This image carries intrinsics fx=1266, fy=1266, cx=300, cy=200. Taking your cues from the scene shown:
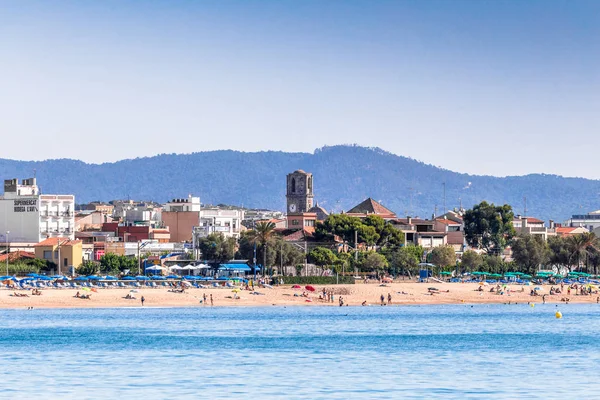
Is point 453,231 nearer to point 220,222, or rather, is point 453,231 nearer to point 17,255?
point 220,222

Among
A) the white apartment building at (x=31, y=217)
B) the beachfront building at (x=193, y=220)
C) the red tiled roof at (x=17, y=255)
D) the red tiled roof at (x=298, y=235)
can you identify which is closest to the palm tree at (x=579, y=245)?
the red tiled roof at (x=298, y=235)

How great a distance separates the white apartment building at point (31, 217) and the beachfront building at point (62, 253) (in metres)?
11.8

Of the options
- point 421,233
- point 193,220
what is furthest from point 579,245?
point 193,220

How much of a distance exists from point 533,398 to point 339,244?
108079 mm

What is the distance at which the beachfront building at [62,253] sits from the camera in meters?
138

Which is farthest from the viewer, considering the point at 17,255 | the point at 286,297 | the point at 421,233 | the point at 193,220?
the point at 193,220

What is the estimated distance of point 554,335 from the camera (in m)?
80.0

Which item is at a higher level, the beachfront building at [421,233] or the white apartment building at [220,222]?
the white apartment building at [220,222]

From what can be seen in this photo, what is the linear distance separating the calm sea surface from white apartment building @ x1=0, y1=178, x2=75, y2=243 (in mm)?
49217

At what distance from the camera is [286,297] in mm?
117188

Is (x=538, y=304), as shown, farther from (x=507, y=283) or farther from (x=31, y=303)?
(x=31, y=303)

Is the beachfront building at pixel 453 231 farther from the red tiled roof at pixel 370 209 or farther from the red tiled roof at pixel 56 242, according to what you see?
the red tiled roof at pixel 56 242

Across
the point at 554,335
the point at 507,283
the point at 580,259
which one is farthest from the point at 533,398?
the point at 580,259

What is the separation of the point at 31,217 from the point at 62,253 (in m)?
16.6
